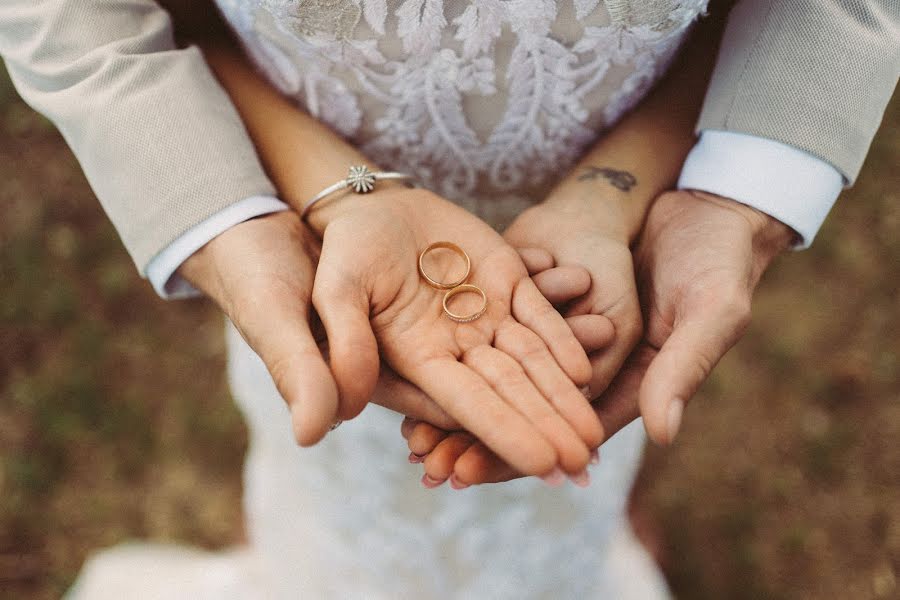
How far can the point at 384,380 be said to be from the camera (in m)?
1.21

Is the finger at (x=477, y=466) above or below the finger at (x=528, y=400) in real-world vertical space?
below

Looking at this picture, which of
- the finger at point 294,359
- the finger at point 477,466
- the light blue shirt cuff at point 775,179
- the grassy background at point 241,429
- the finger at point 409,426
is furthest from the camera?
the grassy background at point 241,429

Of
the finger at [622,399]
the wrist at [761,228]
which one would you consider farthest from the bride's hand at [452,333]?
the wrist at [761,228]

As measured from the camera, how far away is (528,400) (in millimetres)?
1115

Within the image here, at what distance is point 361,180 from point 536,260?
34cm

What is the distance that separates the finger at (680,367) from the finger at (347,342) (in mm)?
379

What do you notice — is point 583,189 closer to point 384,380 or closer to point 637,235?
point 637,235

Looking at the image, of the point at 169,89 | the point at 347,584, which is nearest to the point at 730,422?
the point at 347,584

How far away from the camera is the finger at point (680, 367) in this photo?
42.2 inches

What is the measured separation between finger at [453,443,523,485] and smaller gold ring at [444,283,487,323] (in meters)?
0.21

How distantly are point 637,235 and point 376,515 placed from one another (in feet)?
3.08

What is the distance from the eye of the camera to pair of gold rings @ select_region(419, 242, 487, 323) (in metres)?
1.25

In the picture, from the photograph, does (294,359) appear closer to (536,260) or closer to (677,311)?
(536,260)

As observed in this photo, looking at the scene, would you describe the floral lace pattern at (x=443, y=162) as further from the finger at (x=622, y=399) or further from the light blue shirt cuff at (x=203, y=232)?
the finger at (x=622, y=399)
